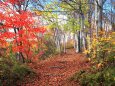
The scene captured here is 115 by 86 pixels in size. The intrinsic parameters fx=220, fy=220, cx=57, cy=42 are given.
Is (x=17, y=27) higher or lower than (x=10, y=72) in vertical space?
higher

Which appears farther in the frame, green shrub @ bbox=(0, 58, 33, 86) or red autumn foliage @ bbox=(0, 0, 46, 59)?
red autumn foliage @ bbox=(0, 0, 46, 59)

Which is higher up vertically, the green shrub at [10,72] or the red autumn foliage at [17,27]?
the red autumn foliage at [17,27]

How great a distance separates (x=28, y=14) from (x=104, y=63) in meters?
8.92

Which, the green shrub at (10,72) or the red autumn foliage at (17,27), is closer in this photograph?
the green shrub at (10,72)

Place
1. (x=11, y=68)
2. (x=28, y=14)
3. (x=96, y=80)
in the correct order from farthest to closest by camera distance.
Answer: (x=28, y=14)
(x=11, y=68)
(x=96, y=80)

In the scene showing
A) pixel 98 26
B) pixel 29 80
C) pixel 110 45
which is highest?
pixel 98 26

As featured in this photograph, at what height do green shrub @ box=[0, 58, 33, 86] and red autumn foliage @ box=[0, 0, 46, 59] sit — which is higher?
red autumn foliage @ box=[0, 0, 46, 59]

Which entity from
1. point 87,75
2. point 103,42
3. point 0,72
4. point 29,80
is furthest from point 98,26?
point 0,72

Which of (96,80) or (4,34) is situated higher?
(4,34)

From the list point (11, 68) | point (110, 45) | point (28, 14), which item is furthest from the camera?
point (28, 14)

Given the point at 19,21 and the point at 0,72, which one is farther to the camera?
the point at 19,21

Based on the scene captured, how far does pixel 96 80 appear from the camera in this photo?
8.82 metres

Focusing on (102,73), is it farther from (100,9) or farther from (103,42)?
(100,9)

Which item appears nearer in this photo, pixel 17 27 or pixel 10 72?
pixel 10 72
